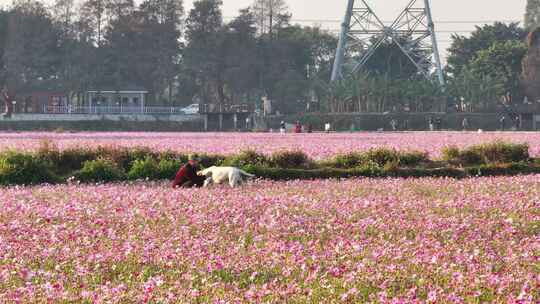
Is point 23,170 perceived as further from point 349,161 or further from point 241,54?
point 241,54

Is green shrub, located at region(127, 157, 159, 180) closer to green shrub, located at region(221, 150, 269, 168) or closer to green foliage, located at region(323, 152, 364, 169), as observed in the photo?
green shrub, located at region(221, 150, 269, 168)

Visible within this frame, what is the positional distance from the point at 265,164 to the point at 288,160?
2.56ft

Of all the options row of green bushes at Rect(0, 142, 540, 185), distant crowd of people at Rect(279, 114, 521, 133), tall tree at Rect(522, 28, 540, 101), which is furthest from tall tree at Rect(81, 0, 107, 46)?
row of green bushes at Rect(0, 142, 540, 185)

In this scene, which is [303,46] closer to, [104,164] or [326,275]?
[104,164]

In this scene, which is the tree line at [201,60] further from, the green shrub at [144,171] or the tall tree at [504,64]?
the green shrub at [144,171]

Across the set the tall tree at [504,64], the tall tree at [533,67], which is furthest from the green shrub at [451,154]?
the tall tree at [504,64]

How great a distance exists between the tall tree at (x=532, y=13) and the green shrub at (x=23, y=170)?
129 metres

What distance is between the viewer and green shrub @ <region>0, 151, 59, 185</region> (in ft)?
79.8

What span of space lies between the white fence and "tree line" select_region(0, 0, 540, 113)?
2187 mm

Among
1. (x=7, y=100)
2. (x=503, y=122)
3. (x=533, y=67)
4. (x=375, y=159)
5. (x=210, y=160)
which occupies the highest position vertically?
(x=533, y=67)

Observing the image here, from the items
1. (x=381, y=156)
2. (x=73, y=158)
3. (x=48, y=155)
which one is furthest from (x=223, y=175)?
(x=381, y=156)

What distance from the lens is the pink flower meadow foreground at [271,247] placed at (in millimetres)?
9617

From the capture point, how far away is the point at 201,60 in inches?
3605

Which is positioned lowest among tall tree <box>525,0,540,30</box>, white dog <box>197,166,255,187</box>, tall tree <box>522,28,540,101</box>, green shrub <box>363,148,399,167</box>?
white dog <box>197,166,255,187</box>
